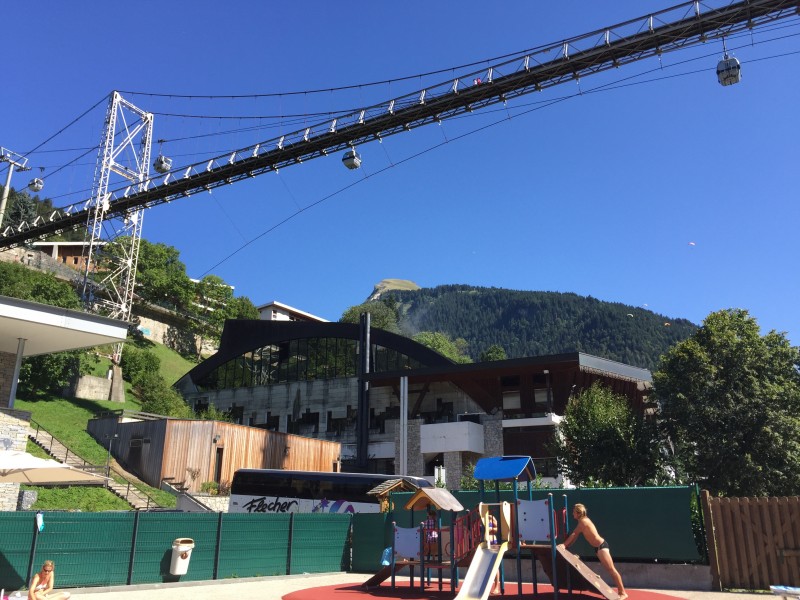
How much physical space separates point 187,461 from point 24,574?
2084 cm

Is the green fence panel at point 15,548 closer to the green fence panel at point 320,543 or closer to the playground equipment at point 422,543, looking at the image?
the green fence panel at point 320,543

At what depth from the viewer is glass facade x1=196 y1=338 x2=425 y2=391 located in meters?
50.7

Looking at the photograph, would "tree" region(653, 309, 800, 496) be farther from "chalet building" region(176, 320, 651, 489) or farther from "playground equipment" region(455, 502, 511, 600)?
"playground equipment" region(455, 502, 511, 600)

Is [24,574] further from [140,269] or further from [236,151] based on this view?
→ [140,269]

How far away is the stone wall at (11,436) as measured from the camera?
69.4 feet

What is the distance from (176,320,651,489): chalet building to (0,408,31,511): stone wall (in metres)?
25.8

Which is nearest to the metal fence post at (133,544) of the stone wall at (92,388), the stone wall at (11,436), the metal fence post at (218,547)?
the metal fence post at (218,547)

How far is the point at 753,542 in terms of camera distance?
578 inches

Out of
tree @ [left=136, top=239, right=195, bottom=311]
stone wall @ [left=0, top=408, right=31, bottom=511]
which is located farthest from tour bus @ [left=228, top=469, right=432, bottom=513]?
tree @ [left=136, top=239, right=195, bottom=311]

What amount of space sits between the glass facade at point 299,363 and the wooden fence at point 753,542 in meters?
33.4

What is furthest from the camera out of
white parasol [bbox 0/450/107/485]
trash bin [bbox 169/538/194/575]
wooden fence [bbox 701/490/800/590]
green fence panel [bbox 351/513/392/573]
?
green fence panel [bbox 351/513/392/573]

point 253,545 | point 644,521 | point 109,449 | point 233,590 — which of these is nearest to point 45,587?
point 233,590

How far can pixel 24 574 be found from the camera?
13695mm

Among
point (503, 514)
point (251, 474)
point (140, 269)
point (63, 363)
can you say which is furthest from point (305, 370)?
point (503, 514)
